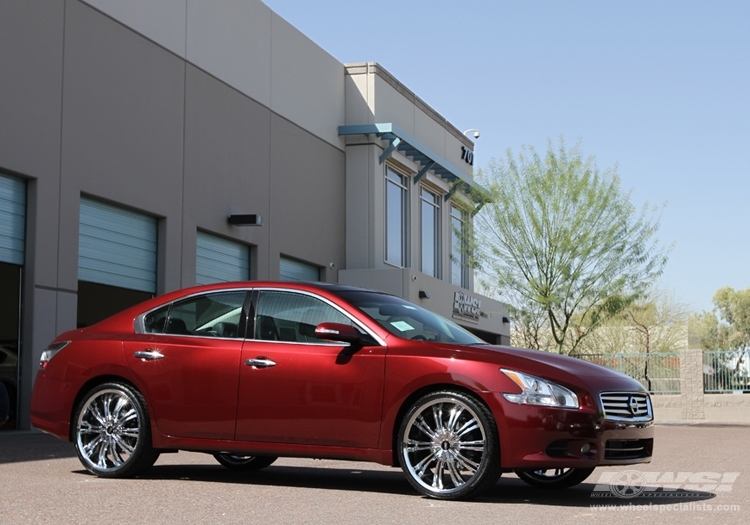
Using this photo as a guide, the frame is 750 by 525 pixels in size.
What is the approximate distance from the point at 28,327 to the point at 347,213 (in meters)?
14.8

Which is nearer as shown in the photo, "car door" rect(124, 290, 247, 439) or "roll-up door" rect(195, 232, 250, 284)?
"car door" rect(124, 290, 247, 439)

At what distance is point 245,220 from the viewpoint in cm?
2391

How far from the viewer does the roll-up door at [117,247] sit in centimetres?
1917

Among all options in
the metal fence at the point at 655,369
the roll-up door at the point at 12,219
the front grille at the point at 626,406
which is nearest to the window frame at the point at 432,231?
the metal fence at the point at 655,369

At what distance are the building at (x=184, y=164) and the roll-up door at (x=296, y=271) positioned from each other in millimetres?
92

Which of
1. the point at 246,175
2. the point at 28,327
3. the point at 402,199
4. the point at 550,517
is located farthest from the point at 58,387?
the point at 402,199

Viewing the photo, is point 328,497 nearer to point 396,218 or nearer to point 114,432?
point 114,432

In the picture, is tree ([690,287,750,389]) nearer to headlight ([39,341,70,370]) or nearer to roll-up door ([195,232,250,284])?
roll-up door ([195,232,250,284])

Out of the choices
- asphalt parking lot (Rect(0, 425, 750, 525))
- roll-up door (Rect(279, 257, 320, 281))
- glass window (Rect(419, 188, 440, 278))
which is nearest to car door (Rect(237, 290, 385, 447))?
asphalt parking lot (Rect(0, 425, 750, 525))

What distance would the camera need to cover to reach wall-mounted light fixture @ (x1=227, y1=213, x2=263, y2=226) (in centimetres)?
2391

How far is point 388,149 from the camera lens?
3172 centimetres

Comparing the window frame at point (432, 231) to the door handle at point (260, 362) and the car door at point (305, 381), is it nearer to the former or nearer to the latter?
the car door at point (305, 381)

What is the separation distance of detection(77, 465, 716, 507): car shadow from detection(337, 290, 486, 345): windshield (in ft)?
3.76

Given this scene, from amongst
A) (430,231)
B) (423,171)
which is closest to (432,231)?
(430,231)
